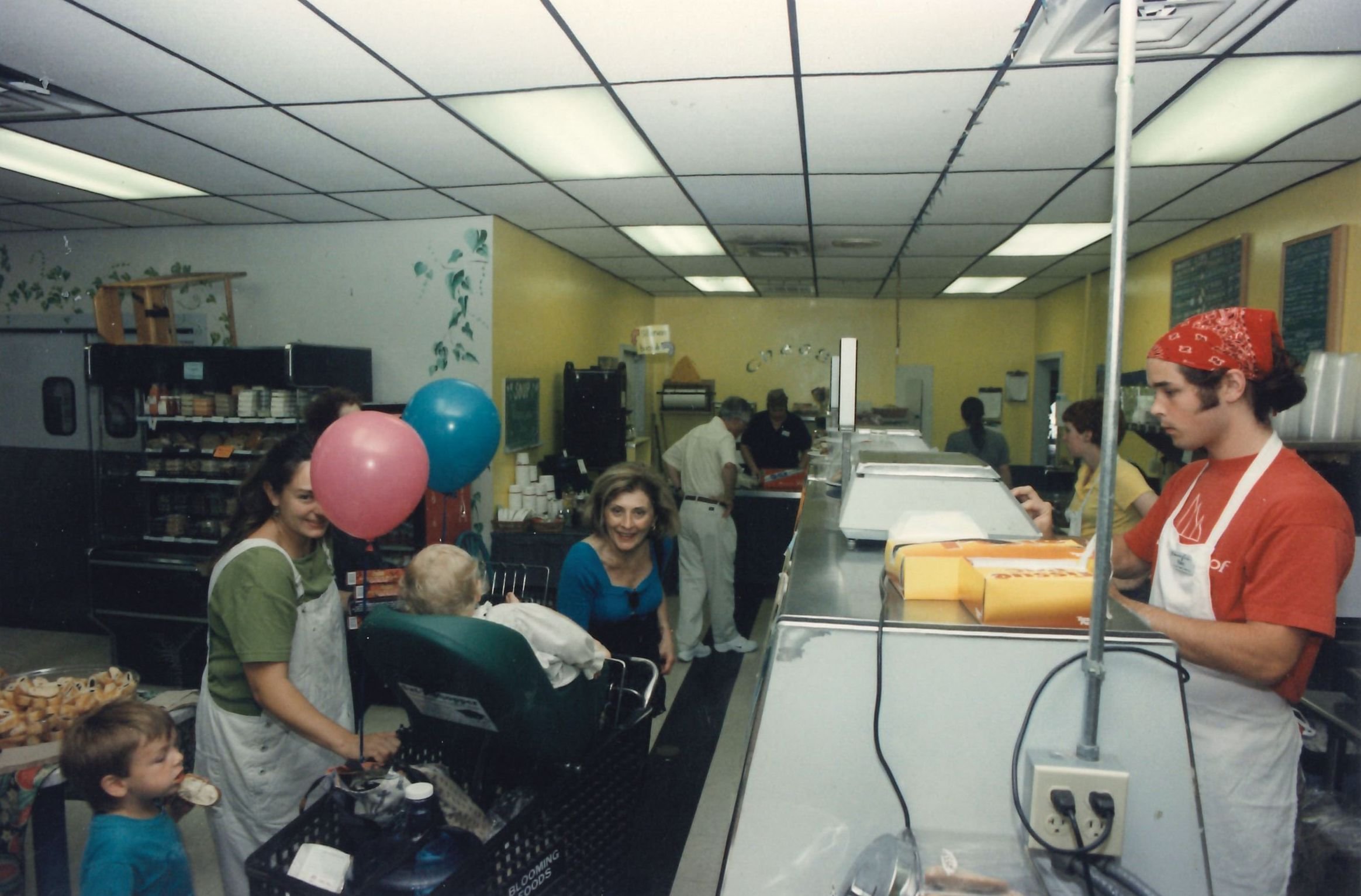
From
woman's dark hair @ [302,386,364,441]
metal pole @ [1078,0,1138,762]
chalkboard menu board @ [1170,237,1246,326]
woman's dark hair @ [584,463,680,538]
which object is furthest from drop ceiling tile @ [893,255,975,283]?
metal pole @ [1078,0,1138,762]

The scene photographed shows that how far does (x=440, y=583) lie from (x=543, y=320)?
14.7ft

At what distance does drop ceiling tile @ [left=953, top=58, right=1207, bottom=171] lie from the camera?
273 cm

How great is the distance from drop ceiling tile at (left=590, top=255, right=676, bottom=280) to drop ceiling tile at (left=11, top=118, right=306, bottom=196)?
2.98 metres

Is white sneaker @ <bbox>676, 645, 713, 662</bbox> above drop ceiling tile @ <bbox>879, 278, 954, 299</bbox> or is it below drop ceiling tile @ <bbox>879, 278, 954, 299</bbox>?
below

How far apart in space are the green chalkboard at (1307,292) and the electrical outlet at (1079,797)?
3.62 meters

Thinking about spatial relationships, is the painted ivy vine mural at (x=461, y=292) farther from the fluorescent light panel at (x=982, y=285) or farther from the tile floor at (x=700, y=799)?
the fluorescent light panel at (x=982, y=285)

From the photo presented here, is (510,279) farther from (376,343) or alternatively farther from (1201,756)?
(1201,756)

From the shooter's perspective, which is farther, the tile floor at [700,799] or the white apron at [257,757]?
the tile floor at [700,799]

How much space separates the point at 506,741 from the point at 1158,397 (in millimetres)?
1415

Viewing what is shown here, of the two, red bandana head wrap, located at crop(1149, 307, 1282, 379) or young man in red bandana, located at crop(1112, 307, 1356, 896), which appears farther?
red bandana head wrap, located at crop(1149, 307, 1282, 379)

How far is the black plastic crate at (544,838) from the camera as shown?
118 cm

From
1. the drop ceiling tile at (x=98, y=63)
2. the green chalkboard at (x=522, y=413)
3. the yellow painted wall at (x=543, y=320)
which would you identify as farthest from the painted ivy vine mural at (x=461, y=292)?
the drop ceiling tile at (x=98, y=63)

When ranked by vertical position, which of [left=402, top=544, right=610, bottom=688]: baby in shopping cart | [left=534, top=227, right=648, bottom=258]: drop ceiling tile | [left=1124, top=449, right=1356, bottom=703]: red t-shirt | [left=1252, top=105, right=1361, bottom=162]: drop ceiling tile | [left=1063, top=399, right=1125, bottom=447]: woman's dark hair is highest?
[left=534, top=227, right=648, bottom=258]: drop ceiling tile

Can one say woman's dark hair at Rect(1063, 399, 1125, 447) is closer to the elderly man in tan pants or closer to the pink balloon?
the elderly man in tan pants
